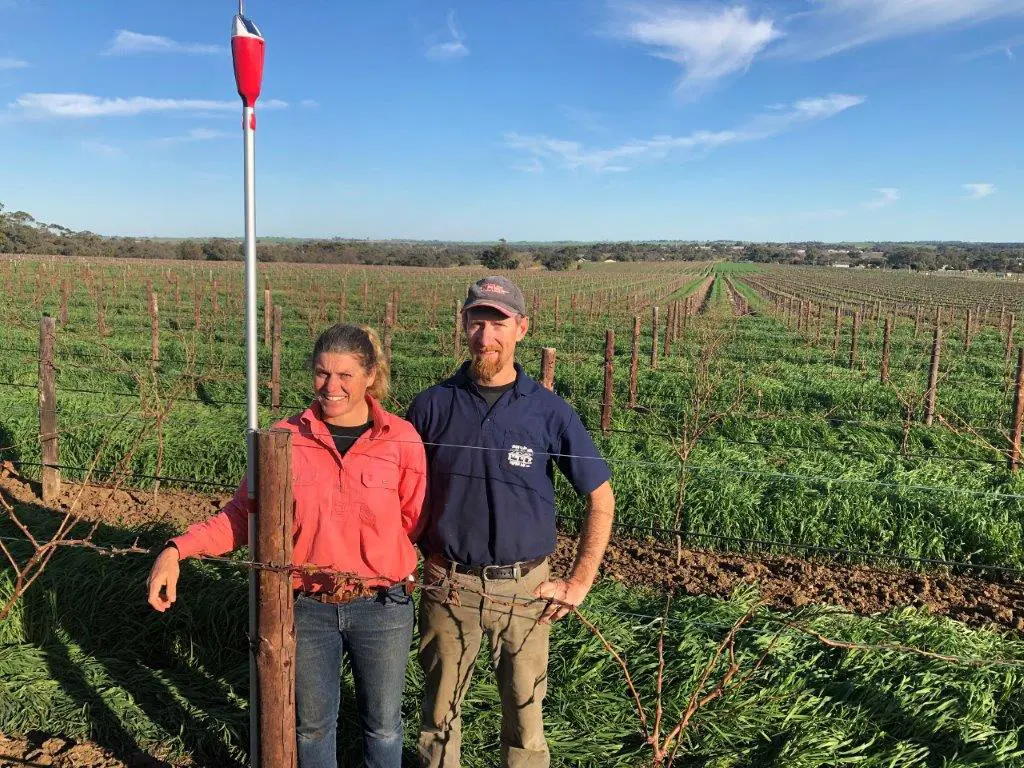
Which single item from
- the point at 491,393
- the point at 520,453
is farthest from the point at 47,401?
the point at 520,453

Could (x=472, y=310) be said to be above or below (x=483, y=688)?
above

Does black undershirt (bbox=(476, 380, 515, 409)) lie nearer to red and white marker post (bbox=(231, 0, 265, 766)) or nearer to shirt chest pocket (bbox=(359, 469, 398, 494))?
shirt chest pocket (bbox=(359, 469, 398, 494))

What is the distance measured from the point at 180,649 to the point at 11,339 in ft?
41.0

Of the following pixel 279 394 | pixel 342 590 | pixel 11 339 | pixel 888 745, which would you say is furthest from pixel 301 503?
pixel 11 339

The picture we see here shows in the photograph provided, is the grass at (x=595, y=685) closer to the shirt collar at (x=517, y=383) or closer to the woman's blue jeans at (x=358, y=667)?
the woman's blue jeans at (x=358, y=667)

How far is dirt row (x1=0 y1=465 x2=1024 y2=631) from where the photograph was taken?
4504 millimetres

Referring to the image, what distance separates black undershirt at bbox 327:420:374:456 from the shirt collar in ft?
1.10

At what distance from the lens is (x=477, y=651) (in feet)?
7.39

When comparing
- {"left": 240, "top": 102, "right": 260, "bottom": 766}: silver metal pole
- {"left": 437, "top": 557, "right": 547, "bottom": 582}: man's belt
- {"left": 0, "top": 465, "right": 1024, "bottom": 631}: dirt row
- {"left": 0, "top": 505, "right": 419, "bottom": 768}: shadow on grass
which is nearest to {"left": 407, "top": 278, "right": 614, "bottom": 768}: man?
{"left": 437, "top": 557, "right": 547, "bottom": 582}: man's belt

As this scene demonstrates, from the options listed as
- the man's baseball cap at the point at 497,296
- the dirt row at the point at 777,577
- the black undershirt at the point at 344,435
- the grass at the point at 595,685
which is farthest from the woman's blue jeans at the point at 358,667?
the dirt row at the point at 777,577

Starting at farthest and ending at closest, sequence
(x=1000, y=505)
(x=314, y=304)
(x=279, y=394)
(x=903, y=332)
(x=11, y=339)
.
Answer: (x=314, y=304)
(x=903, y=332)
(x=11, y=339)
(x=279, y=394)
(x=1000, y=505)

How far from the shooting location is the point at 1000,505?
18.4 ft

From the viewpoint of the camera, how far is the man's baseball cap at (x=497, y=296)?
2.15 meters

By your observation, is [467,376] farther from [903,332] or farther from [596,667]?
[903,332]
